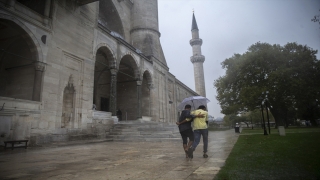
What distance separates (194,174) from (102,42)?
13.4m

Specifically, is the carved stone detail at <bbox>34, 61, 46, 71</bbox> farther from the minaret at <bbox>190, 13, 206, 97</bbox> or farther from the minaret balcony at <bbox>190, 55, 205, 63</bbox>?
the minaret balcony at <bbox>190, 55, 205, 63</bbox>

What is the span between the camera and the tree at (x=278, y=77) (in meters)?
22.6

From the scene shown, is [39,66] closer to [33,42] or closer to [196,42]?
[33,42]

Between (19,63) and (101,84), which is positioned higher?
(101,84)

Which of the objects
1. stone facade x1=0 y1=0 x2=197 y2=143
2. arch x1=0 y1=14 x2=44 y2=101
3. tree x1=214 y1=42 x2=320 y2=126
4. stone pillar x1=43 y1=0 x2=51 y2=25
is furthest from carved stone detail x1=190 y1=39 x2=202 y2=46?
arch x1=0 y1=14 x2=44 y2=101

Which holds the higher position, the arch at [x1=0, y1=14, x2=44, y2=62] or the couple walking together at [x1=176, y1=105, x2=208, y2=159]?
the arch at [x1=0, y1=14, x2=44, y2=62]

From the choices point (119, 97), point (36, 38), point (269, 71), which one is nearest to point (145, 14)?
point (119, 97)

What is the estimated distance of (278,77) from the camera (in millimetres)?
22438

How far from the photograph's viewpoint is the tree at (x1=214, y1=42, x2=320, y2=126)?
74.1ft

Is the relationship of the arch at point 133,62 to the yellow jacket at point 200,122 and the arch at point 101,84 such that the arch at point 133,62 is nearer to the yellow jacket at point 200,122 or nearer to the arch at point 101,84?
the arch at point 101,84

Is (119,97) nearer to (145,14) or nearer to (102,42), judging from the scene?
(102,42)

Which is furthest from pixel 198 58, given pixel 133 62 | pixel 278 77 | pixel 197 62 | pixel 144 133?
pixel 144 133

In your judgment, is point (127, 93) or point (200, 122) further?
point (127, 93)

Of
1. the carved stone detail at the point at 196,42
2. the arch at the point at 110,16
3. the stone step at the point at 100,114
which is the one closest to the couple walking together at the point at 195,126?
the stone step at the point at 100,114
